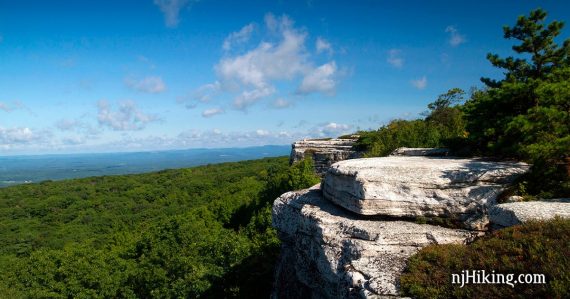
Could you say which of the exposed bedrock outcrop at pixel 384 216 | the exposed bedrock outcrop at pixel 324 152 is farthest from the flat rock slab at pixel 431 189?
the exposed bedrock outcrop at pixel 324 152

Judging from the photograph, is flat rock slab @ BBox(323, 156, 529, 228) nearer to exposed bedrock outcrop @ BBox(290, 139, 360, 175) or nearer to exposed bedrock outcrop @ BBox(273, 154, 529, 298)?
exposed bedrock outcrop @ BBox(273, 154, 529, 298)

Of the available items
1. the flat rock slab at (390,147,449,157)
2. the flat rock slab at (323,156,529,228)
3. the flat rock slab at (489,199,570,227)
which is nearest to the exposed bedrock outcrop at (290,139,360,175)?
the flat rock slab at (390,147,449,157)

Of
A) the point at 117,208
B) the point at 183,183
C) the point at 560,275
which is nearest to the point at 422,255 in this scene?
the point at 560,275

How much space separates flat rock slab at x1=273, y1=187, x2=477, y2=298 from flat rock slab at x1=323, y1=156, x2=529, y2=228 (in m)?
0.58

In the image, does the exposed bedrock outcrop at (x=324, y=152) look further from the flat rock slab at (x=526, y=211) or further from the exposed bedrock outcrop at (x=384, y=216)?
the flat rock slab at (x=526, y=211)

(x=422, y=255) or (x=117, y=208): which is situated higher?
(x=422, y=255)

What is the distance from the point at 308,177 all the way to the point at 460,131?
46.5 ft

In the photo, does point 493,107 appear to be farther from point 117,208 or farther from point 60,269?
point 117,208

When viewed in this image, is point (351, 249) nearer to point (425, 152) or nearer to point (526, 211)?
point (526, 211)

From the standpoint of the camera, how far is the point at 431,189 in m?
12.3

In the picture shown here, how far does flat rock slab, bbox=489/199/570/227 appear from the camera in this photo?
9906 millimetres

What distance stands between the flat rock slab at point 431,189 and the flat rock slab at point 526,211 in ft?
2.67

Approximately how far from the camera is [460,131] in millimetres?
28156

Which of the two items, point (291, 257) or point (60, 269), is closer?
point (291, 257)
